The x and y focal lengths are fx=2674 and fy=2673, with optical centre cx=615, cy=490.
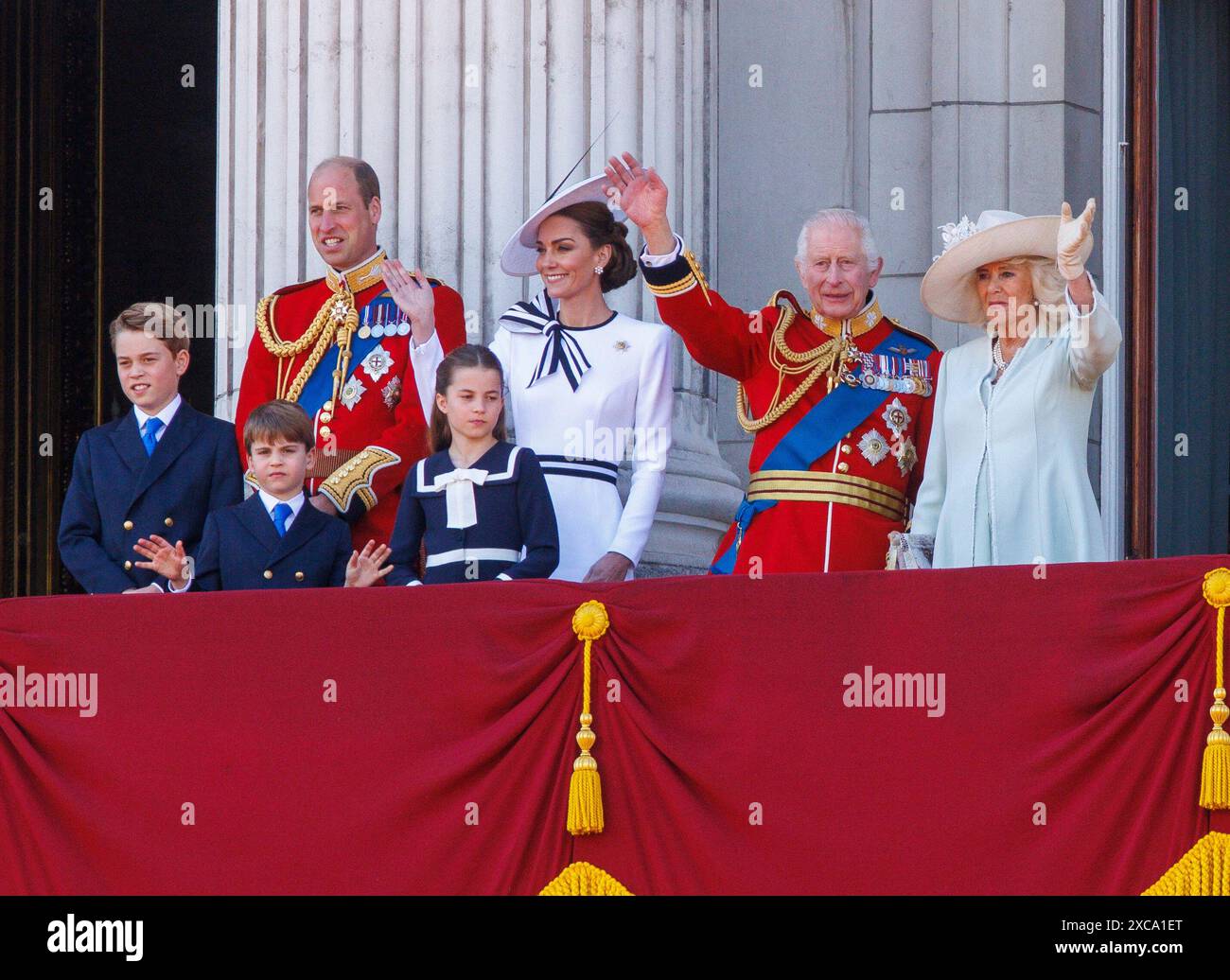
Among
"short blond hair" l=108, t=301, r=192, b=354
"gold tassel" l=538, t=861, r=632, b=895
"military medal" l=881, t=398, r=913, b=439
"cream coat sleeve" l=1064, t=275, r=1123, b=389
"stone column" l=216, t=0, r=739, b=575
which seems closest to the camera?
"gold tassel" l=538, t=861, r=632, b=895

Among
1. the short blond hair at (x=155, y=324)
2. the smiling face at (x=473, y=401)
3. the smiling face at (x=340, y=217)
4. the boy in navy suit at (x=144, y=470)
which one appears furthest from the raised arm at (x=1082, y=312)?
the short blond hair at (x=155, y=324)

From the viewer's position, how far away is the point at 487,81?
9.85m

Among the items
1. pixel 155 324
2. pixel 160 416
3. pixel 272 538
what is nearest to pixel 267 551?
pixel 272 538

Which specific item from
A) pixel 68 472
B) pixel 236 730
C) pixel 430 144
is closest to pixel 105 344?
pixel 68 472

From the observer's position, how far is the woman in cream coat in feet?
25.0

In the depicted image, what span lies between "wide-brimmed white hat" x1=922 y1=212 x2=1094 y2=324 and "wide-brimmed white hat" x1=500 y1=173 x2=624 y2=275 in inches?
42.0

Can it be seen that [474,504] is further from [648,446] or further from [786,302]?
[786,302]

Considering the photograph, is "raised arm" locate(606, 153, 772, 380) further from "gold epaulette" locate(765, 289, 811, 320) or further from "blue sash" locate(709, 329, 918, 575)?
"blue sash" locate(709, 329, 918, 575)

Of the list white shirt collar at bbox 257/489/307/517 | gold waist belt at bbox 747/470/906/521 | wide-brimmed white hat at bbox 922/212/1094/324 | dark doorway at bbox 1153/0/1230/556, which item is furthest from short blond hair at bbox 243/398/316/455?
dark doorway at bbox 1153/0/1230/556

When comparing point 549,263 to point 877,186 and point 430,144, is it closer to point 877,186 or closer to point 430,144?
point 430,144

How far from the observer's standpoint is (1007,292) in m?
7.94

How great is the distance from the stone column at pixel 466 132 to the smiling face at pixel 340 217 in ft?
3.19

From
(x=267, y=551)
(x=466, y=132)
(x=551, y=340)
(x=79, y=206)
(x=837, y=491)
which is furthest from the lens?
(x=79, y=206)

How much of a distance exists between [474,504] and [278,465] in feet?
2.09
